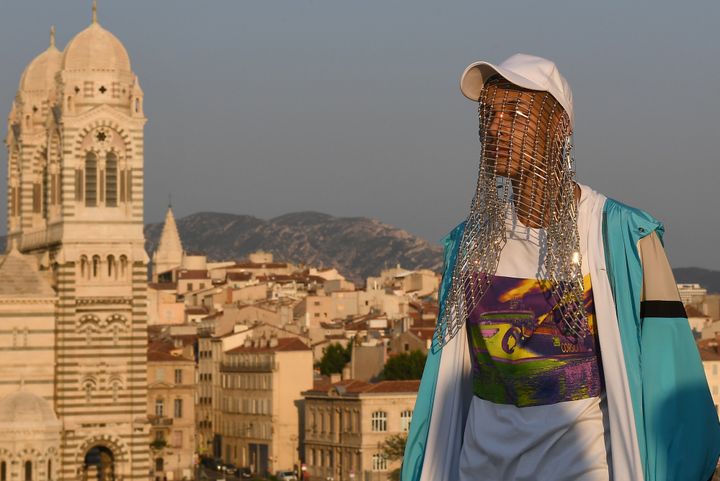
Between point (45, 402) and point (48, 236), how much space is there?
18.0 feet

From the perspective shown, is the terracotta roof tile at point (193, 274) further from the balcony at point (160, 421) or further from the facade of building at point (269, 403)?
the balcony at point (160, 421)

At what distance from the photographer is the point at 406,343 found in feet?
315

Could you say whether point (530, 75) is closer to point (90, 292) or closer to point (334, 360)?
point (90, 292)

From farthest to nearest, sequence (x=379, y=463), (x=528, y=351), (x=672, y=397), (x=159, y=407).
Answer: (x=159, y=407), (x=379, y=463), (x=528, y=351), (x=672, y=397)

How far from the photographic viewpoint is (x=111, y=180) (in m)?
61.8

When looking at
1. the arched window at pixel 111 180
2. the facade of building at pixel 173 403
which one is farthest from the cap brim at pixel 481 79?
A: the facade of building at pixel 173 403

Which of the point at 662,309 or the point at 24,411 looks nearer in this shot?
the point at 662,309

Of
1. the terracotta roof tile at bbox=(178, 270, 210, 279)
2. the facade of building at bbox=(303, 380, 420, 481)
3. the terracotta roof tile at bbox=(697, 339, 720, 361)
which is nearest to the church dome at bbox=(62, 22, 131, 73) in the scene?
the facade of building at bbox=(303, 380, 420, 481)

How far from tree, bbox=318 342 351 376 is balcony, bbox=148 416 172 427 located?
37.6ft

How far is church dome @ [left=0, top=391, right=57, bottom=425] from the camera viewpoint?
59.2m

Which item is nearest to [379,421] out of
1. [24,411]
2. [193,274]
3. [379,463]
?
[379,463]

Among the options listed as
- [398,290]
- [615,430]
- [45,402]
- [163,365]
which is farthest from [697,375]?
[398,290]

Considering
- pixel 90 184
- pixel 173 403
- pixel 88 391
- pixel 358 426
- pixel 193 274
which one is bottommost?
pixel 358 426

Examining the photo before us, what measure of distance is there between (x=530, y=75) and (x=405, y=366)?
8322 centimetres
